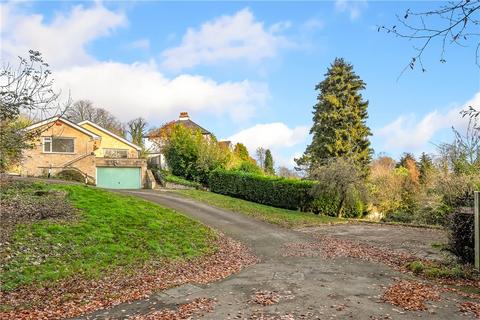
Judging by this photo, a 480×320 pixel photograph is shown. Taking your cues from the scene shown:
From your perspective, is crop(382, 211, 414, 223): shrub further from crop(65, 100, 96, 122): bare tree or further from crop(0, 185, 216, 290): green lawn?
crop(65, 100, 96, 122): bare tree

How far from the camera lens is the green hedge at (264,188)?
2681 centimetres

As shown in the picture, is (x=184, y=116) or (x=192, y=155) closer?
(x=192, y=155)

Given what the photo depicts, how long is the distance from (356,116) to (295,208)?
13.7 m

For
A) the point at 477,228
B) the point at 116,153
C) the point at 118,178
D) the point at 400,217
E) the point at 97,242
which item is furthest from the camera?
the point at 116,153

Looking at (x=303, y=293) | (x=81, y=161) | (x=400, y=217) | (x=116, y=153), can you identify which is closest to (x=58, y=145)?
(x=81, y=161)

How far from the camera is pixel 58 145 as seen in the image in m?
33.8

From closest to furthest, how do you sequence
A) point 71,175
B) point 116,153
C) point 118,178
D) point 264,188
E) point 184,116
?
point 264,188 → point 71,175 → point 118,178 → point 116,153 → point 184,116

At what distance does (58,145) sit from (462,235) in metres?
31.7

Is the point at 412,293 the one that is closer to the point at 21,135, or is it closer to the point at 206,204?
the point at 21,135

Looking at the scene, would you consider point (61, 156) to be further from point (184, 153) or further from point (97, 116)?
point (97, 116)

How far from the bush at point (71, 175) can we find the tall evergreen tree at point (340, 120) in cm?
1944

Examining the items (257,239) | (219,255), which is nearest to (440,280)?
(219,255)

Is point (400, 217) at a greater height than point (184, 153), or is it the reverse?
point (184, 153)

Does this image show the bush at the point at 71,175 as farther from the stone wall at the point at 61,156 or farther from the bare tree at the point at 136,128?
the bare tree at the point at 136,128
